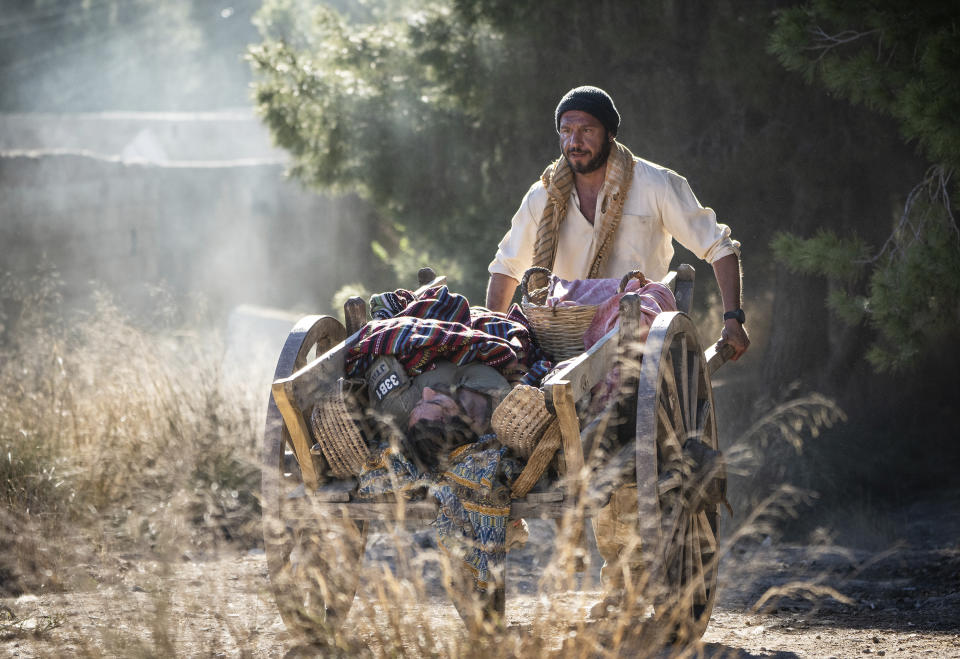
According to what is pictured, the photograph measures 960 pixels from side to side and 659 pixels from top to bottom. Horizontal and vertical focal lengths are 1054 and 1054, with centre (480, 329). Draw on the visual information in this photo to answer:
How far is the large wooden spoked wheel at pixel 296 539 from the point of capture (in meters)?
3.10

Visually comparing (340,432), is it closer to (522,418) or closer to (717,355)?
(522,418)

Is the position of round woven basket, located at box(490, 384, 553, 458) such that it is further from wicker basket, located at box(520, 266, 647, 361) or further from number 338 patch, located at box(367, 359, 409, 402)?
wicker basket, located at box(520, 266, 647, 361)

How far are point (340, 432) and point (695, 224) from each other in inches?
71.3

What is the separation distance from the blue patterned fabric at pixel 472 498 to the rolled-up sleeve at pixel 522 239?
1564 millimetres

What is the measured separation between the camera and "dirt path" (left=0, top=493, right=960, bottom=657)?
2.99 meters

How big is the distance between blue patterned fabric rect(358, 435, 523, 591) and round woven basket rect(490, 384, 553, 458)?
0.07 metres

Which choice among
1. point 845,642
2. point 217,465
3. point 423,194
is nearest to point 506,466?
point 845,642

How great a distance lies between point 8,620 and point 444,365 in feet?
6.12

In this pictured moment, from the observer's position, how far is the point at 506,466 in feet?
9.75

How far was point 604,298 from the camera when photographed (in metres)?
3.59

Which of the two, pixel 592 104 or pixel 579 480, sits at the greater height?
pixel 592 104

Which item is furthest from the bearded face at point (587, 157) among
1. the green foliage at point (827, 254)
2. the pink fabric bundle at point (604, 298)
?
the green foliage at point (827, 254)

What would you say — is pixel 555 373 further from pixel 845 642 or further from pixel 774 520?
pixel 774 520

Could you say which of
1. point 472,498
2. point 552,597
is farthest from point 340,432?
point 552,597
